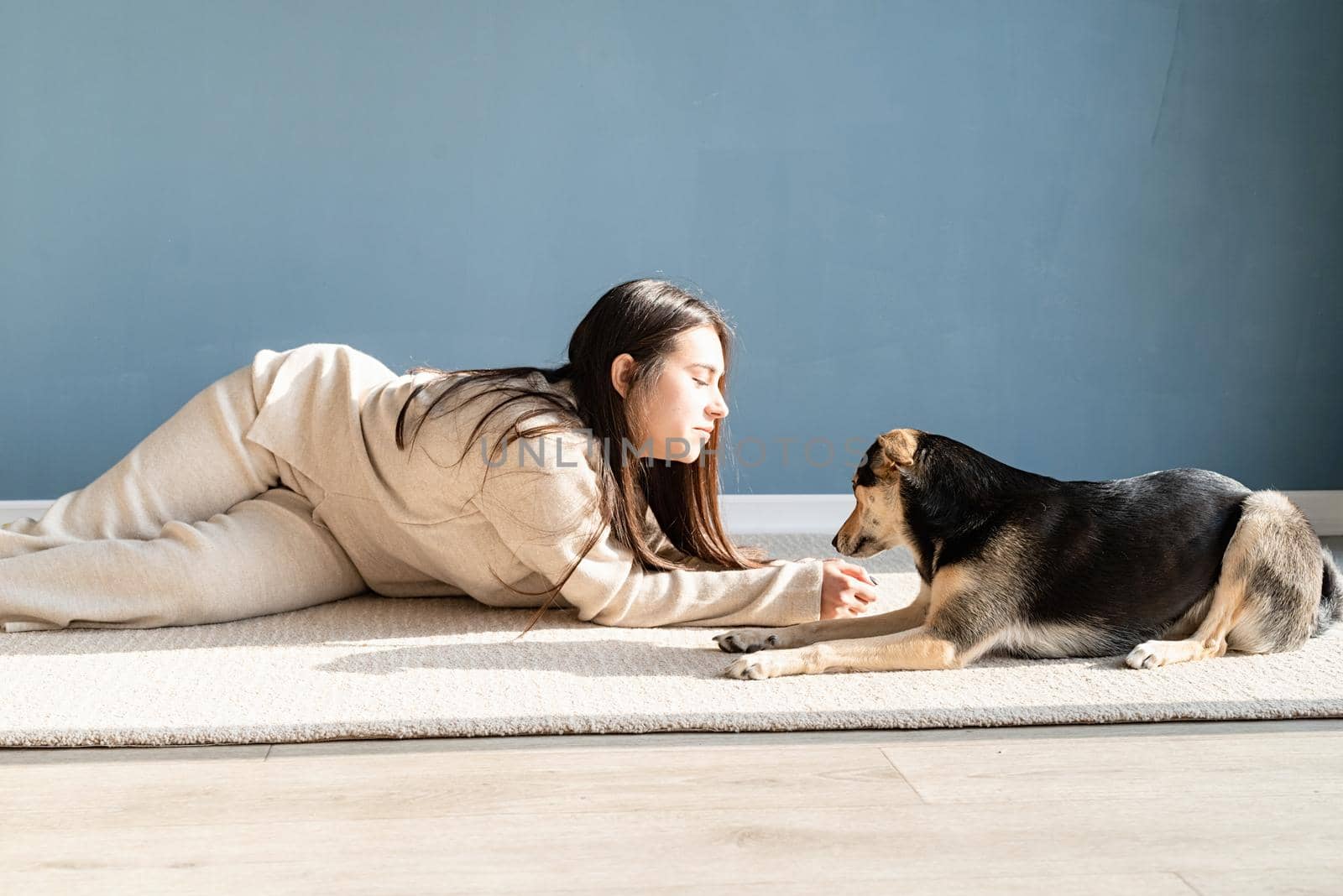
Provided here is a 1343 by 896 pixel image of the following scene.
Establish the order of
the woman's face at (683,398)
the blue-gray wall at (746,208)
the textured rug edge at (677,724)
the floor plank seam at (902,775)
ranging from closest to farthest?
1. the floor plank seam at (902,775)
2. the textured rug edge at (677,724)
3. the woman's face at (683,398)
4. the blue-gray wall at (746,208)

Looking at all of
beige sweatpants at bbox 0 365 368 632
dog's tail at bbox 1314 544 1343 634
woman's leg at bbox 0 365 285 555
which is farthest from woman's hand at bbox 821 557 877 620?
woman's leg at bbox 0 365 285 555

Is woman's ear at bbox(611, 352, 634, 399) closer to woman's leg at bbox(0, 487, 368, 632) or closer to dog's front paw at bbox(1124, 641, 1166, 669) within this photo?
woman's leg at bbox(0, 487, 368, 632)

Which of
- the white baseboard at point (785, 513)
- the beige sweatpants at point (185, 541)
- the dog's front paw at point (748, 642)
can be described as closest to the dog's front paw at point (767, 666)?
the dog's front paw at point (748, 642)

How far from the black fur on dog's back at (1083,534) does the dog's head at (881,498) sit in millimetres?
16

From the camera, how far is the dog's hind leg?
178cm

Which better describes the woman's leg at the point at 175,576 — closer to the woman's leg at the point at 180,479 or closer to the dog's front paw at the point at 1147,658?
the woman's leg at the point at 180,479

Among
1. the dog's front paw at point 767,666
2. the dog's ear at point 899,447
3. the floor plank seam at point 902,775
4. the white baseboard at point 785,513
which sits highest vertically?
the dog's ear at point 899,447

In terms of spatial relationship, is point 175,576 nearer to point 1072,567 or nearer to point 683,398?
point 683,398

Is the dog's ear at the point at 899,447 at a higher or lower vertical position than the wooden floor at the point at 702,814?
higher

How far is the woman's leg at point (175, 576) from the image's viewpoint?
1.94 metres

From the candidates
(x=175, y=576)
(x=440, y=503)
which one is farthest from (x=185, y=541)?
(x=440, y=503)

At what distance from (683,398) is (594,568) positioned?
0.33 metres

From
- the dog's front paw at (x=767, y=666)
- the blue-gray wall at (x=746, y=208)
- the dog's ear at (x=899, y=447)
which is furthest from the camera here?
the blue-gray wall at (x=746, y=208)

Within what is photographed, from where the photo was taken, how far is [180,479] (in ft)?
7.08
